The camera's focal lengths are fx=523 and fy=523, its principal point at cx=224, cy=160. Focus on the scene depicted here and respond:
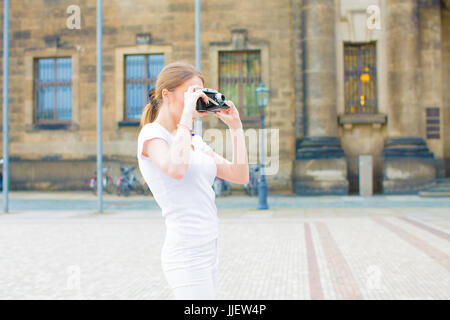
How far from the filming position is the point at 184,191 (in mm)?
2252

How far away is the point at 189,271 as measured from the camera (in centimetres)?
→ 223

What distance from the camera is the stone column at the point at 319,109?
65.7 feet

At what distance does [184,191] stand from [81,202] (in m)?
17.0

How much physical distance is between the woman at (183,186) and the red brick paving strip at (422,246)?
18.1ft

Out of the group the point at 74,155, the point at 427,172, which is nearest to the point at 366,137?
the point at 427,172

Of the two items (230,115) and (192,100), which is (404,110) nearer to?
(230,115)

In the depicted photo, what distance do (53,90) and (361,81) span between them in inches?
531

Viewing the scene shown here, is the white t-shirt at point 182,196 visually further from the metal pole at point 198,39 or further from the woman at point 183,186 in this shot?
the metal pole at point 198,39

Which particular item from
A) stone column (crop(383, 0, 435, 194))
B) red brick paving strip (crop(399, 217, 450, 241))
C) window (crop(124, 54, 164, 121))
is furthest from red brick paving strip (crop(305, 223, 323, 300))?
window (crop(124, 54, 164, 121))

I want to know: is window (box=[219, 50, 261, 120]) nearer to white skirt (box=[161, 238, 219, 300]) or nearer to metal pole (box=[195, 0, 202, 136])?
metal pole (box=[195, 0, 202, 136])

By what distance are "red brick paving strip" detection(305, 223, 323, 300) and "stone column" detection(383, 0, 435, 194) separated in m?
11.5

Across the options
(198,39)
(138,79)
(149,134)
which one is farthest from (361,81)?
(149,134)

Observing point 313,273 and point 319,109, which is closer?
point 313,273
